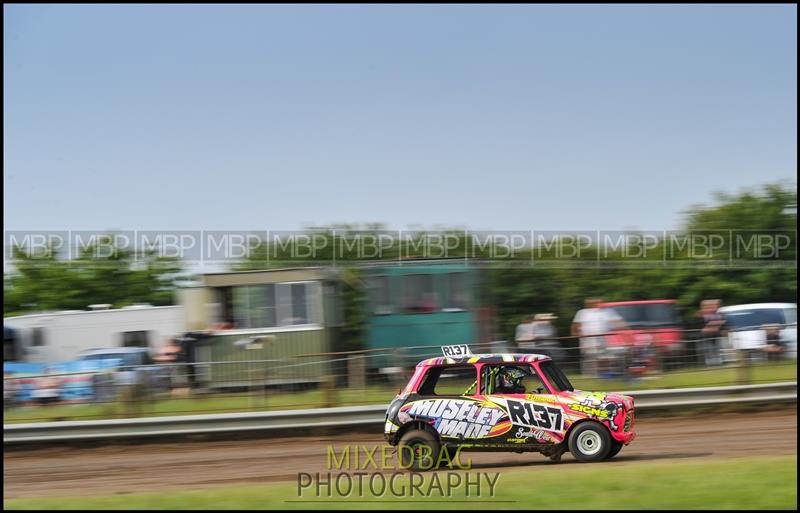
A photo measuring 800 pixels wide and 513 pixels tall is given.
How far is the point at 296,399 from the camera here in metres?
14.6

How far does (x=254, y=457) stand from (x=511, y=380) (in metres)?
4.43

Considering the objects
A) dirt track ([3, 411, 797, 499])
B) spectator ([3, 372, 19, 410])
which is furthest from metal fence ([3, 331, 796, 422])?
dirt track ([3, 411, 797, 499])

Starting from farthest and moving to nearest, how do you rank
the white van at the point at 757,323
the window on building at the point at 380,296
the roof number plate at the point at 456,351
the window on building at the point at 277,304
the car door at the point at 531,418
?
the window on building at the point at 380,296 → the window on building at the point at 277,304 → the white van at the point at 757,323 → the roof number plate at the point at 456,351 → the car door at the point at 531,418

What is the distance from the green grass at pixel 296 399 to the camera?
1441 centimetres

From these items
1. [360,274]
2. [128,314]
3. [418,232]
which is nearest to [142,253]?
[418,232]

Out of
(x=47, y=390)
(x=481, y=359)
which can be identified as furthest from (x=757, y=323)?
(x=47, y=390)

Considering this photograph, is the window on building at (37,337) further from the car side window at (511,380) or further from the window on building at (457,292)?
the car side window at (511,380)

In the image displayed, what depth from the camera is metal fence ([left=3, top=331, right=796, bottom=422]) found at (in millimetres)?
14523

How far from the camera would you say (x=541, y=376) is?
10.3 m

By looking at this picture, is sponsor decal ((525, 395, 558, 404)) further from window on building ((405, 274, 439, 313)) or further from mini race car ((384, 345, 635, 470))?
window on building ((405, 274, 439, 313))

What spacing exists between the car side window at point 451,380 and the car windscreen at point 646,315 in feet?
30.9

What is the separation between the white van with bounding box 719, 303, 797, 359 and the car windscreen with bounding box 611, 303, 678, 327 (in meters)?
1.26

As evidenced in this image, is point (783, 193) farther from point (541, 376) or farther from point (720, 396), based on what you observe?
point (541, 376)

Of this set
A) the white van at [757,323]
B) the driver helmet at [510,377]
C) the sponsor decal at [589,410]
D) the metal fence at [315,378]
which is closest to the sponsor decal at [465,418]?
the driver helmet at [510,377]
